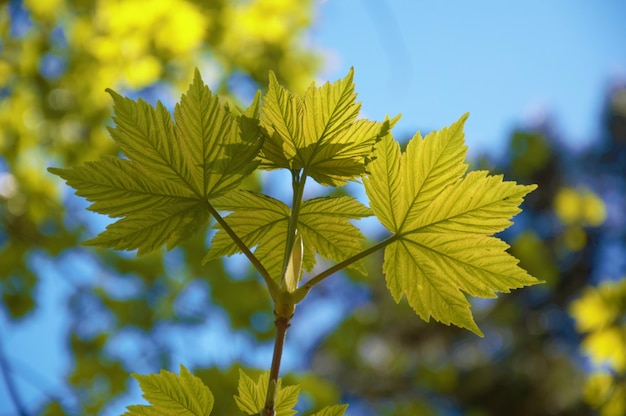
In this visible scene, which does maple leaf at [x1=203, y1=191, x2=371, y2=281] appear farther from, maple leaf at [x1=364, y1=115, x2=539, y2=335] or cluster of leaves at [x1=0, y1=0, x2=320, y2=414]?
cluster of leaves at [x1=0, y1=0, x2=320, y2=414]

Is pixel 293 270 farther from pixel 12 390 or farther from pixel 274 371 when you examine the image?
pixel 12 390

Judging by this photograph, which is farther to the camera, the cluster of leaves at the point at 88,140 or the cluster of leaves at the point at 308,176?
the cluster of leaves at the point at 88,140

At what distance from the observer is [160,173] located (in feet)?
1.20

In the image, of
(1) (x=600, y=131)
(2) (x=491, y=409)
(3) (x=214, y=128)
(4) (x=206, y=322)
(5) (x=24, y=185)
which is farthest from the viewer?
(1) (x=600, y=131)

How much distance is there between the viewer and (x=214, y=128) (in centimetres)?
36

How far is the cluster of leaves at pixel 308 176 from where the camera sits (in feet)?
1.18

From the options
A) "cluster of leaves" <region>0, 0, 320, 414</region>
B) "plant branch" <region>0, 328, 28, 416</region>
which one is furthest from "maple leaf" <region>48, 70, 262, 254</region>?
"cluster of leaves" <region>0, 0, 320, 414</region>

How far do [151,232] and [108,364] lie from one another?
2.84 meters

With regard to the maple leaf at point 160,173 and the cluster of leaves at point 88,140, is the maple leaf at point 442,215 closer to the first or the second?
the maple leaf at point 160,173

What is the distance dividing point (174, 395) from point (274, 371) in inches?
3.2

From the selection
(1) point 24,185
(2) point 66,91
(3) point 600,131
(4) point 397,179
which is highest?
(3) point 600,131

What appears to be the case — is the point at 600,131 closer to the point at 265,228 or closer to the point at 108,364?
the point at 108,364

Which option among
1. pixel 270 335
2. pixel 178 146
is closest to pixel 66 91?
pixel 270 335

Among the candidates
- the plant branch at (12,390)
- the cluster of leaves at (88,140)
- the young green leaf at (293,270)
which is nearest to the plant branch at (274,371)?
the young green leaf at (293,270)
